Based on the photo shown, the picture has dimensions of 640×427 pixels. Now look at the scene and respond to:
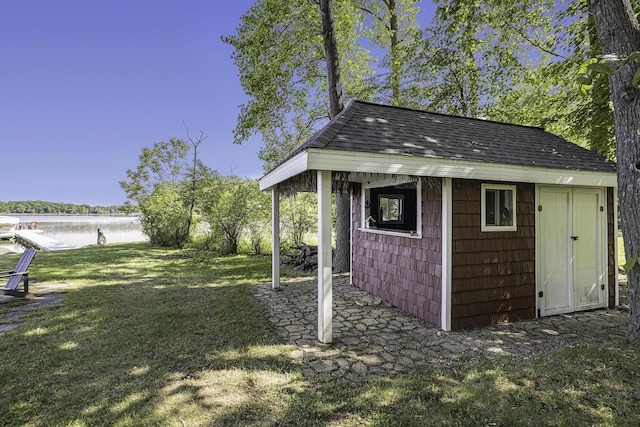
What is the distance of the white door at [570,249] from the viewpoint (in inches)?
182

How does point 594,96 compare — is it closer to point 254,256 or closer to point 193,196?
point 254,256

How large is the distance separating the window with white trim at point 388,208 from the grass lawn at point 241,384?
2.96 metres

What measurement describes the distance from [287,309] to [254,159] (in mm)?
8787

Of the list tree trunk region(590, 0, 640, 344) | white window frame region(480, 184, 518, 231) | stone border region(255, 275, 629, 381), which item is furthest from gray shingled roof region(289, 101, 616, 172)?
stone border region(255, 275, 629, 381)

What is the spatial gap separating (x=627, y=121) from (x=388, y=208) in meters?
3.63

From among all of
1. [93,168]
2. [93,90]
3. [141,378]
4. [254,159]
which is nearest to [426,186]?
[141,378]

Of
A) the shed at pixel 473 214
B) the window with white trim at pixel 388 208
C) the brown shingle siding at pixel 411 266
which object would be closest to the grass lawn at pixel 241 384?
the shed at pixel 473 214

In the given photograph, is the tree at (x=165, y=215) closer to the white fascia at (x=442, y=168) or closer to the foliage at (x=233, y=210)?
the foliage at (x=233, y=210)

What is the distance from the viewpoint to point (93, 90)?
23844mm

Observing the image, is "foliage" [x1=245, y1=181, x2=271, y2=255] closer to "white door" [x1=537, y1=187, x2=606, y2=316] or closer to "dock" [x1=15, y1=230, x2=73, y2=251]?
"white door" [x1=537, y1=187, x2=606, y2=316]

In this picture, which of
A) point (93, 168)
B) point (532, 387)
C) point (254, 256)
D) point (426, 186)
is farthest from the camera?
point (93, 168)

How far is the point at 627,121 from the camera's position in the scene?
10.8ft

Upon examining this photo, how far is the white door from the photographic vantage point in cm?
463

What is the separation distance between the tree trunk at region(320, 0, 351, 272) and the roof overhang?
3.62 metres
